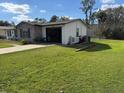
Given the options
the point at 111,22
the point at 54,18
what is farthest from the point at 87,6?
the point at 54,18

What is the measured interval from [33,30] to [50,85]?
67.5 feet

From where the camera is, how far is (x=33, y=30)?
26531 mm

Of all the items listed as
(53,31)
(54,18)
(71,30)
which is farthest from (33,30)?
(54,18)

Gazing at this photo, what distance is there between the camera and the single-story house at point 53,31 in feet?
82.2

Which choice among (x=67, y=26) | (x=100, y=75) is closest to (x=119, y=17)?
(x=67, y=26)

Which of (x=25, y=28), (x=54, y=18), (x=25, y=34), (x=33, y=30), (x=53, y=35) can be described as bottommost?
(x=53, y=35)

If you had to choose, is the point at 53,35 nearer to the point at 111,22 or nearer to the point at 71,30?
the point at 71,30

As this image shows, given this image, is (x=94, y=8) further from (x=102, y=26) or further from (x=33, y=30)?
(x=33, y=30)

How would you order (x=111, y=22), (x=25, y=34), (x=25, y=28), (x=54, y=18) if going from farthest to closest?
(x=54, y=18)
(x=111, y=22)
(x=25, y=34)
(x=25, y=28)

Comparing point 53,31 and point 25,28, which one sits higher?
point 25,28

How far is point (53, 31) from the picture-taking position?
92.4 ft

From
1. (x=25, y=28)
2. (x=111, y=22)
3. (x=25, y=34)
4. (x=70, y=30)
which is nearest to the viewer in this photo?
(x=70, y=30)

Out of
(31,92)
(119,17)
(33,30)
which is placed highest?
(119,17)

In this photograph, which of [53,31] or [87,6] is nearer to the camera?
[53,31]
